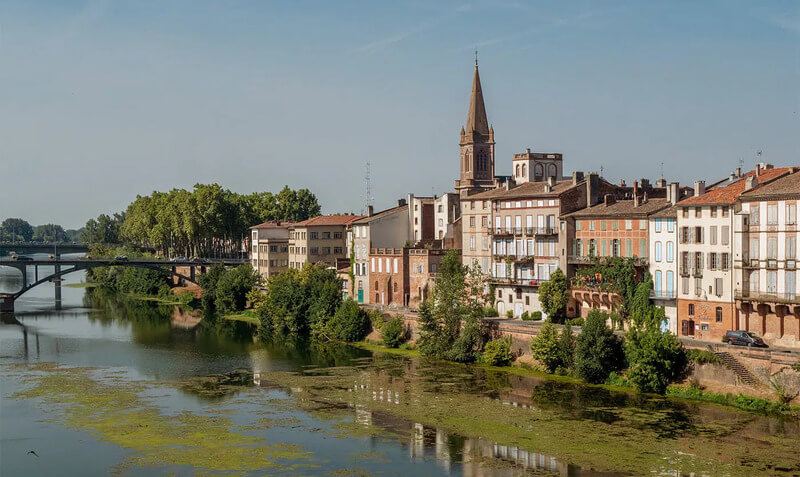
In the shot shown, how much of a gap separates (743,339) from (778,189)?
313 inches

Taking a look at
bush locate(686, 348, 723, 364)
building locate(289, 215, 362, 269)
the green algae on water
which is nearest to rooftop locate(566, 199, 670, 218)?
bush locate(686, 348, 723, 364)

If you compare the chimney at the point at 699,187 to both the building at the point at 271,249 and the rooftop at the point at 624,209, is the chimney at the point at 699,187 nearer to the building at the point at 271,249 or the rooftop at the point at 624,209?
the rooftop at the point at 624,209

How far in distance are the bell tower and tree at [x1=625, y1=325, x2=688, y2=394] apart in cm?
4488

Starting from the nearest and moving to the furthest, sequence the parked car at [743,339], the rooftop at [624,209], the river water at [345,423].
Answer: the river water at [345,423] → the parked car at [743,339] → the rooftop at [624,209]

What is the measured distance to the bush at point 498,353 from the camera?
54562 millimetres

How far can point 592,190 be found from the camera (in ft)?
199

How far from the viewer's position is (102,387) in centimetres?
5059

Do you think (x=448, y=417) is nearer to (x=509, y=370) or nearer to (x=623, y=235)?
(x=509, y=370)

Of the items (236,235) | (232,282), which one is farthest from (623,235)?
(236,235)

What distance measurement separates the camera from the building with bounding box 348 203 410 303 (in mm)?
77062

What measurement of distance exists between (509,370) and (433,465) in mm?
18769

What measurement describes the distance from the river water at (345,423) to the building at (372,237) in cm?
1570

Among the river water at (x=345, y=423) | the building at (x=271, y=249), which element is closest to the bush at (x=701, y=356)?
the river water at (x=345, y=423)

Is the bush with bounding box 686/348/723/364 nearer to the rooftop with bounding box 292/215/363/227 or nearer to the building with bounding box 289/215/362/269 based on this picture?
the building with bounding box 289/215/362/269
